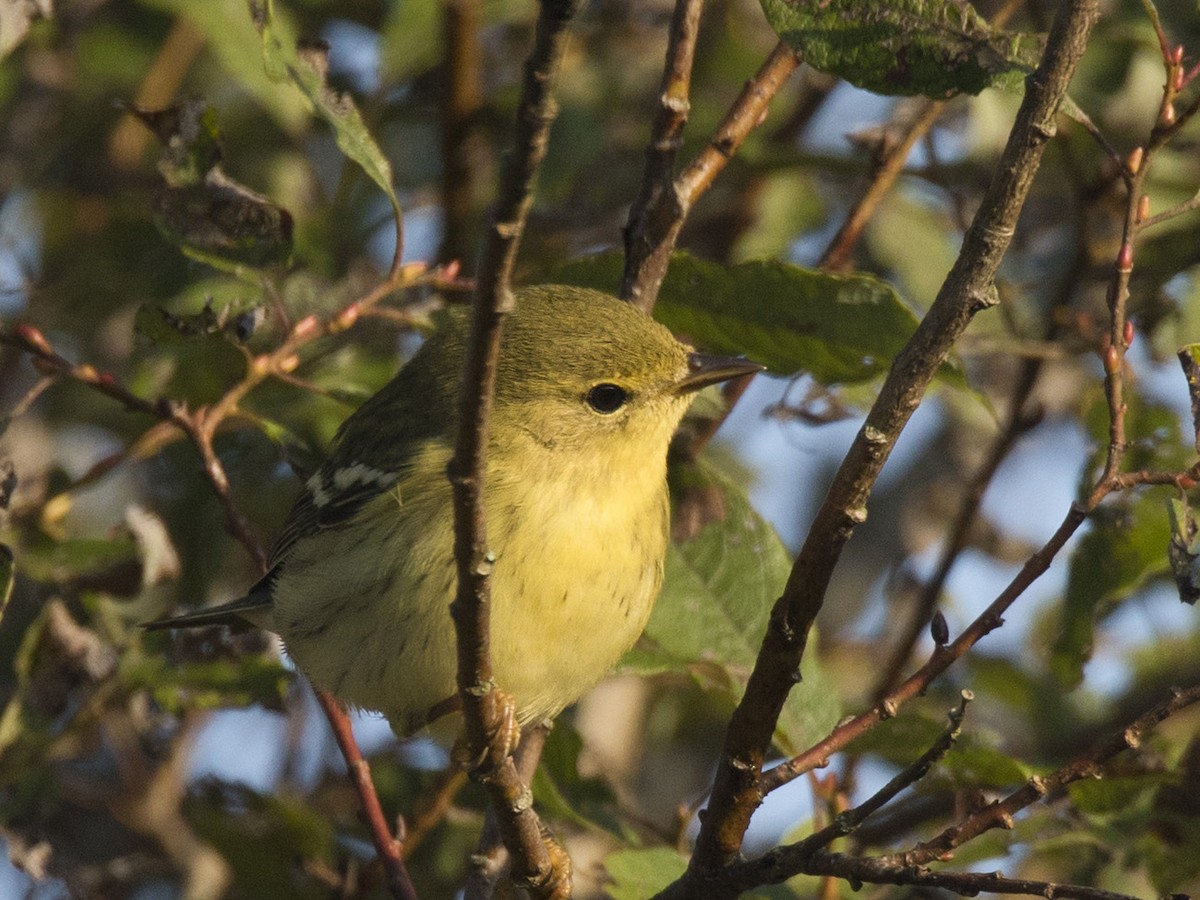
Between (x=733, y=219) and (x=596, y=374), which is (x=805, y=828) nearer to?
(x=596, y=374)

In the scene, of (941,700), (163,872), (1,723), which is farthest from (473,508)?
(163,872)

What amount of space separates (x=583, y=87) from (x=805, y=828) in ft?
9.08

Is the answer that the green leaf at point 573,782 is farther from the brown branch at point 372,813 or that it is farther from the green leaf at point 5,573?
the green leaf at point 5,573

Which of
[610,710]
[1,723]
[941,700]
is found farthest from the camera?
[610,710]

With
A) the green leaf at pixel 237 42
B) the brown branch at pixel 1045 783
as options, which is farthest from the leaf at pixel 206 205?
the brown branch at pixel 1045 783

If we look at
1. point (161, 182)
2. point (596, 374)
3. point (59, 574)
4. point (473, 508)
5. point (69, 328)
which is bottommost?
point (473, 508)

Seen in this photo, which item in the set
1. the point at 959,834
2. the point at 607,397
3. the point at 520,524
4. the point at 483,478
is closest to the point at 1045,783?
the point at 959,834

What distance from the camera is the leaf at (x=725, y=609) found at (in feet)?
10.3

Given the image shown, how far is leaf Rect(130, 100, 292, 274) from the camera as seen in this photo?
321 cm

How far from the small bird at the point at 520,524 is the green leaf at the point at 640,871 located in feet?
1.13

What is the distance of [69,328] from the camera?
199 inches

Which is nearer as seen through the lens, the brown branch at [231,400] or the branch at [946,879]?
the branch at [946,879]

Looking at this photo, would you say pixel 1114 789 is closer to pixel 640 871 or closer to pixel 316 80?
pixel 640 871

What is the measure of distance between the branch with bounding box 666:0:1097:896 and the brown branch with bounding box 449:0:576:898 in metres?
0.41
